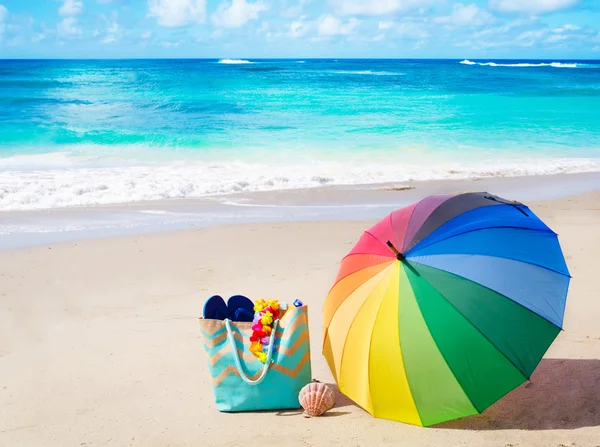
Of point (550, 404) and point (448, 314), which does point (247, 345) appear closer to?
point (448, 314)

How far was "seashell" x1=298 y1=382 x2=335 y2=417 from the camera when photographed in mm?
4027

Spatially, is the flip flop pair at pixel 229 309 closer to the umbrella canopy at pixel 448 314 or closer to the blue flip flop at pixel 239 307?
the blue flip flop at pixel 239 307

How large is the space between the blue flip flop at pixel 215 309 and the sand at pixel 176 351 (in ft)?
1.95

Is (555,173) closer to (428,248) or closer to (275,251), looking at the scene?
(275,251)

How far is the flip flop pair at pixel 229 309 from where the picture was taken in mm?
4184

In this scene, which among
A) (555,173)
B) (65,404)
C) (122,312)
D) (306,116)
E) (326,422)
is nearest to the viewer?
(326,422)

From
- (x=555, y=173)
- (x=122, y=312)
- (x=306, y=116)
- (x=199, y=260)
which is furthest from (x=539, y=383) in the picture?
(x=306, y=116)

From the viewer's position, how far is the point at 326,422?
4004 millimetres

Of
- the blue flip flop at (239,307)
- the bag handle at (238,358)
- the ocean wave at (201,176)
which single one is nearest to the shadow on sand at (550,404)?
the bag handle at (238,358)

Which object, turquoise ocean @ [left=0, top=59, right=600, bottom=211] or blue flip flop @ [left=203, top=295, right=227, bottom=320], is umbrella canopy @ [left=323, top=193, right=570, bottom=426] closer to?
blue flip flop @ [left=203, top=295, right=227, bottom=320]

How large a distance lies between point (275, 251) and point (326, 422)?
3.94 meters

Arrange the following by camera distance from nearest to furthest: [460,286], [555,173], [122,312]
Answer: [460,286]
[122,312]
[555,173]

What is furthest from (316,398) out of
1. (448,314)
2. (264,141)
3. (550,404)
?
(264,141)

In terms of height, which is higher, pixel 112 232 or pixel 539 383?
pixel 112 232
